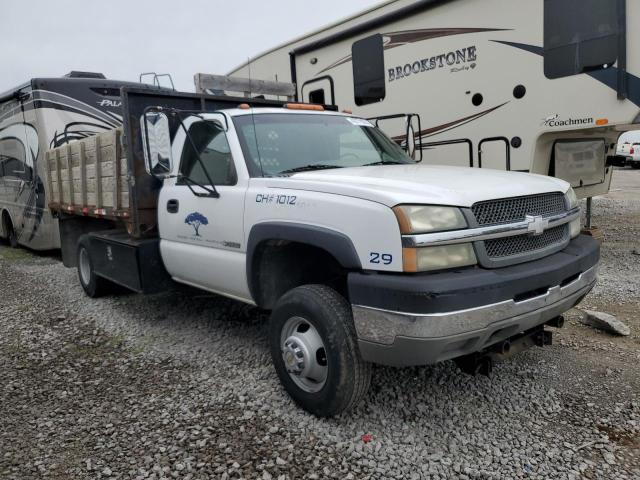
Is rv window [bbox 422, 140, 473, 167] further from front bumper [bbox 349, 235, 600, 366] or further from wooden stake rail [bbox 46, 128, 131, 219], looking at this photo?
front bumper [bbox 349, 235, 600, 366]

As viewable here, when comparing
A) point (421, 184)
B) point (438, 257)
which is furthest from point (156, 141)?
point (438, 257)

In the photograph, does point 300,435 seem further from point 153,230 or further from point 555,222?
point 153,230

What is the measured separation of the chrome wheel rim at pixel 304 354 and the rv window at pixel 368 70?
5.49 metres

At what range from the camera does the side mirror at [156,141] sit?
4.11m

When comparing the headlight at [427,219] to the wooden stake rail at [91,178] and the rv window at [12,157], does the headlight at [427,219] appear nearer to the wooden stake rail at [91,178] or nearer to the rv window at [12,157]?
the wooden stake rail at [91,178]

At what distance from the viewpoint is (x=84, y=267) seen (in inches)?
262

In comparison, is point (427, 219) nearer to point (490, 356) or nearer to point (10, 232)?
point (490, 356)

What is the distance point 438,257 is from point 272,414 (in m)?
1.50

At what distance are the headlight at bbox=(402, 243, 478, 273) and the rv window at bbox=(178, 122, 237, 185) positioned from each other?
1712mm

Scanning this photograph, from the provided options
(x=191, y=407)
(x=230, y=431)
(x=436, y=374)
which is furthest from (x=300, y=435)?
(x=436, y=374)

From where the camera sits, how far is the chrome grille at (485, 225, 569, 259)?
302cm

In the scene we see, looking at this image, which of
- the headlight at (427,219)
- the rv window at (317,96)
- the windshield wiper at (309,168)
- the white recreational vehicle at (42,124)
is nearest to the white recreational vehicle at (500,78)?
the rv window at (317,96)

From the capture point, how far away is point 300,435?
10.5ft

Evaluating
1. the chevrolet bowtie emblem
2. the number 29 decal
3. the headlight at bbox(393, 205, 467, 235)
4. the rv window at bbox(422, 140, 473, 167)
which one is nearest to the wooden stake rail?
the number 29 decal
